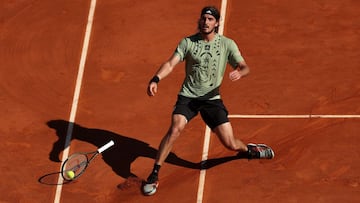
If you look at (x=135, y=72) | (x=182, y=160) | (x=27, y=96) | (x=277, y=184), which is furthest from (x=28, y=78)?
(x=277, y=184)

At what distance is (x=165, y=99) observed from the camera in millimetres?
17531

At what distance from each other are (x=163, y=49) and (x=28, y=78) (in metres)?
2.43

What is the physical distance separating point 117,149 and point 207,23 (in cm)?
291

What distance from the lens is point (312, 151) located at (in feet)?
53.1

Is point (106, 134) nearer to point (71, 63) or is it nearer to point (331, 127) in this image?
A: point (71, 63)

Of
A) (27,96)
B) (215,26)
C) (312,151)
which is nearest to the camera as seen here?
(215,26)

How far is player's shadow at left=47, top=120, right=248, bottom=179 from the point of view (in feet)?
53.5

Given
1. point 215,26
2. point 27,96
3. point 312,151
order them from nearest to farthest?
point 215,26 < point 312,151 < point 27,96

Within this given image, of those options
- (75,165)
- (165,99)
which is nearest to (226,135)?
(165,99)

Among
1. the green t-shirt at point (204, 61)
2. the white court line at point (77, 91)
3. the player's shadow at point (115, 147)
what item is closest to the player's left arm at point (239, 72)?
the green t-shirt at point (204, 61)

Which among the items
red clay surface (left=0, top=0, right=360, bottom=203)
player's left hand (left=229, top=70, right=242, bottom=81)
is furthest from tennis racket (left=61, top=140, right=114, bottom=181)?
player's left hand (left=229, top=70, right=242, bottom=81)

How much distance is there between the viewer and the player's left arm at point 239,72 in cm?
1461

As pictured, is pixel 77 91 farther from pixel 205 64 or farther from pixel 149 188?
pixel 205 64

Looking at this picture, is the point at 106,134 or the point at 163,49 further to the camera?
the point at 163,49
